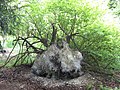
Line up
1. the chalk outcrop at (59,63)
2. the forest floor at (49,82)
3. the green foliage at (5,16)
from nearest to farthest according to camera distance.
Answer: the green foliage at (5,16)
the forest floor at (49,82)
the chalk outcrop at (59,63)

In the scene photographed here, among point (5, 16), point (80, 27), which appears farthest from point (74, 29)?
point (5, 16)

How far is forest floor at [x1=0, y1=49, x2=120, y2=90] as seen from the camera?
6988mm

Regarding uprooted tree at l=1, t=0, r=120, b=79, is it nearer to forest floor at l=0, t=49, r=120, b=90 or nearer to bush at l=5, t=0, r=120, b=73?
bush at l=5, t=0, r=120, b=73

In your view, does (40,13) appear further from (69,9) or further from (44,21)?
(69,9)

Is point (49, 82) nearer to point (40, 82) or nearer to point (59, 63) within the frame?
point (40, 82)

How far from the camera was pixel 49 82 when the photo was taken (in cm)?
736

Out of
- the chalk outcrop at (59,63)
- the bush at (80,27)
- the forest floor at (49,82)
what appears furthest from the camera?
the chalk outcrop at (59,63)

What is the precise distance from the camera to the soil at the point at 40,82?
7.01 metres

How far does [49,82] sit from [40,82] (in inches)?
11.1

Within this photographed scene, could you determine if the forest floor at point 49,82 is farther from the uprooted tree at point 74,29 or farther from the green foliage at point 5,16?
the green foliage at point 5,16

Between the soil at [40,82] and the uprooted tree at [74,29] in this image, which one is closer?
the soil at [40,82]

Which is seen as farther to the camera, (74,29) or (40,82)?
(74,29)

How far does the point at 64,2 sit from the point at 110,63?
7.92 feet

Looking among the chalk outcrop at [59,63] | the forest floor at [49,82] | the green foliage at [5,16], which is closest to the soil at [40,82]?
the forest floor at [49,82]
